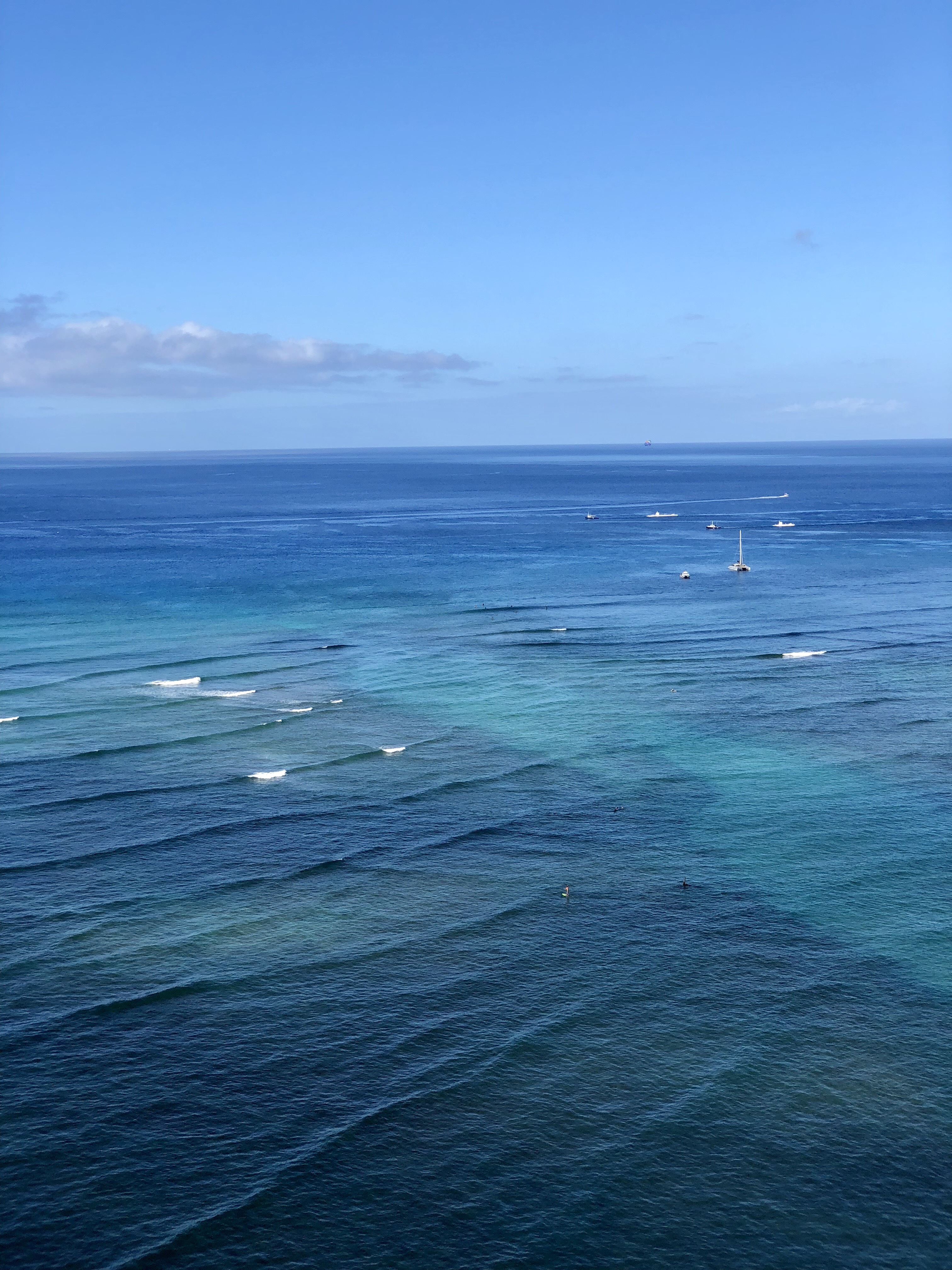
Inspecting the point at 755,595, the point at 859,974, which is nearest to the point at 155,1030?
the point at 859,974

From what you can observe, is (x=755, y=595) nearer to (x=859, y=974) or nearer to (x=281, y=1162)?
(x=859, y=974)

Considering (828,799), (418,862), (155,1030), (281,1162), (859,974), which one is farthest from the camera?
(828,799)

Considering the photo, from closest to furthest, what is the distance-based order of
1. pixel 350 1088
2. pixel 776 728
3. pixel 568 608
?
pixel 350 1088, pixel 776 728, pixel 568 608

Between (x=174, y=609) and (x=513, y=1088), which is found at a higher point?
(x=174, y=609)

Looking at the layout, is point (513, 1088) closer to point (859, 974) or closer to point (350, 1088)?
point (350, 1088)

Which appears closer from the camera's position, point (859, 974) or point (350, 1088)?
point (350, 1088)

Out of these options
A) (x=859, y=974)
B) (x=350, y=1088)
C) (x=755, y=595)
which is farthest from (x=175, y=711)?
(x=755, y=595)
